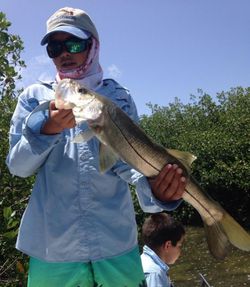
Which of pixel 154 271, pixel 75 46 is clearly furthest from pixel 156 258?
pixel 75 46

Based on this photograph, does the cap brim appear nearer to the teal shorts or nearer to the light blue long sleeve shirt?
the light blue long sleeve shirt

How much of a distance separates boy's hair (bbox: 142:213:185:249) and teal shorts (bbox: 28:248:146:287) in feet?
8.33

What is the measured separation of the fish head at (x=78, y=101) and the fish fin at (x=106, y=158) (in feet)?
0.59

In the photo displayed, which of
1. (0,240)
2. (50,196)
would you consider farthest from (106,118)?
(0,240)

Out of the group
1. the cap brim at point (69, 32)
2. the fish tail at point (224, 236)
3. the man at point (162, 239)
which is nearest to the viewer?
the fish tail at point (224, 236)

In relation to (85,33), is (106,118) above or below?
below

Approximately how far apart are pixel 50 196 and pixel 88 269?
17.2 inches

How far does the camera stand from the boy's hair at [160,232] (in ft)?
16.4

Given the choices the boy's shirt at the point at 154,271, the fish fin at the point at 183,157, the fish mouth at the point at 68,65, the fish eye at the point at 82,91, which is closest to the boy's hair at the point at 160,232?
the boy's shirt at the point at 154,271

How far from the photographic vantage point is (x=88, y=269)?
2.41 m

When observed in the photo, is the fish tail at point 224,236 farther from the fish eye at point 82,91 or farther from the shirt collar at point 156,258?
the shirt collar at point 156,258

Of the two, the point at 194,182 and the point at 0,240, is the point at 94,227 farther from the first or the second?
the point at 0,240

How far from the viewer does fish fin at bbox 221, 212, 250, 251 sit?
2287 millimetres

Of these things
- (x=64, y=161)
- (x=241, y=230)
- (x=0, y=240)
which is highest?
(x=64, y=161)
